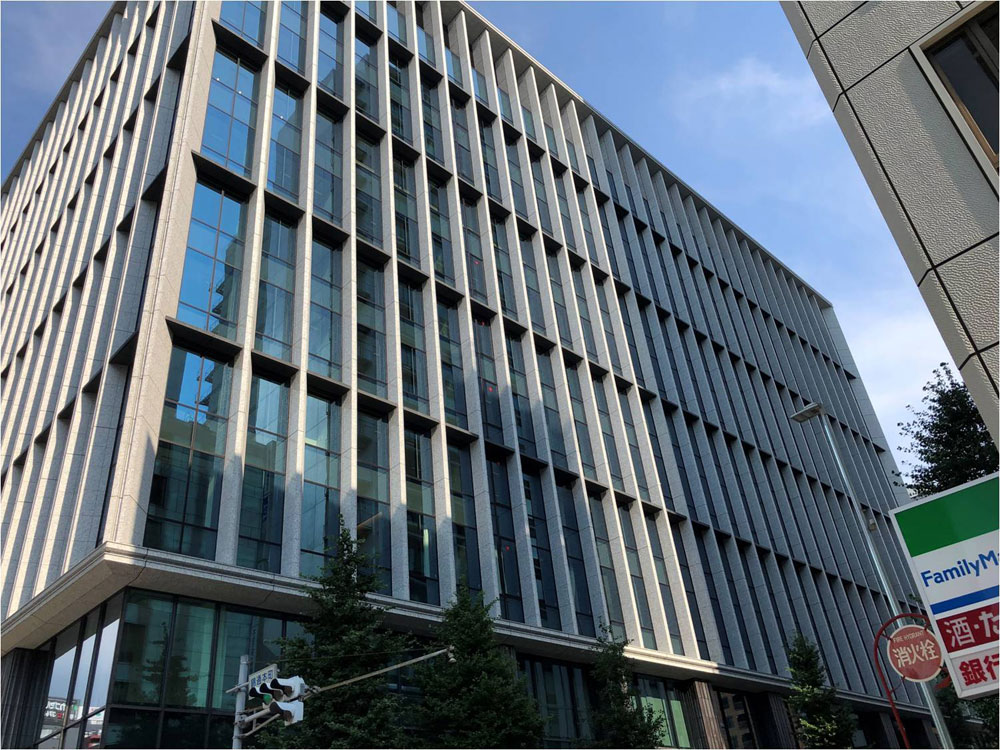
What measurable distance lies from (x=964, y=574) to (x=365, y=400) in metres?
22.2

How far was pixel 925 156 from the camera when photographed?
9938 millimetres

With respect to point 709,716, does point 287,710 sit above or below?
below

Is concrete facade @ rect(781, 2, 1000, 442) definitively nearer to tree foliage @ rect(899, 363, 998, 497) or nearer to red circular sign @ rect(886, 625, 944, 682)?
red circular sign @ rect(886, 625, 944, 682)

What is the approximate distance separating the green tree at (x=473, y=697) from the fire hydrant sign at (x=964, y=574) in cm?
1418

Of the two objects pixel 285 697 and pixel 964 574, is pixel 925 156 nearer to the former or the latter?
pixel 964 574

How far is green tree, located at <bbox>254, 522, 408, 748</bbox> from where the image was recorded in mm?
18203

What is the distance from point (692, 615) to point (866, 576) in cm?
2010

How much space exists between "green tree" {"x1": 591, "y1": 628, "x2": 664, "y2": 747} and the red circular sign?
610 inches

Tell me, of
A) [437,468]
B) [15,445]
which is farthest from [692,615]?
[15,445]

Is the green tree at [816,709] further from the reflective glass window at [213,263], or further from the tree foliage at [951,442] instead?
the reflective glass window at [213,263]

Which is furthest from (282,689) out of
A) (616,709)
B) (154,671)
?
(616,709)

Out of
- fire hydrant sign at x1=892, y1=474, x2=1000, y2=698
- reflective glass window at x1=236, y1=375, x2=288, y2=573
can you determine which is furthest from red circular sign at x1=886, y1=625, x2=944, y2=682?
reflective glass window at x1=236, y1=375, x2=288, y2=573

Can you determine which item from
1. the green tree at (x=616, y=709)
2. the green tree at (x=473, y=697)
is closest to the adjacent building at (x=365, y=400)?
the green tree at (x=616, y=709)

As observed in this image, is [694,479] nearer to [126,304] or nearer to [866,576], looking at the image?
[866,576]
